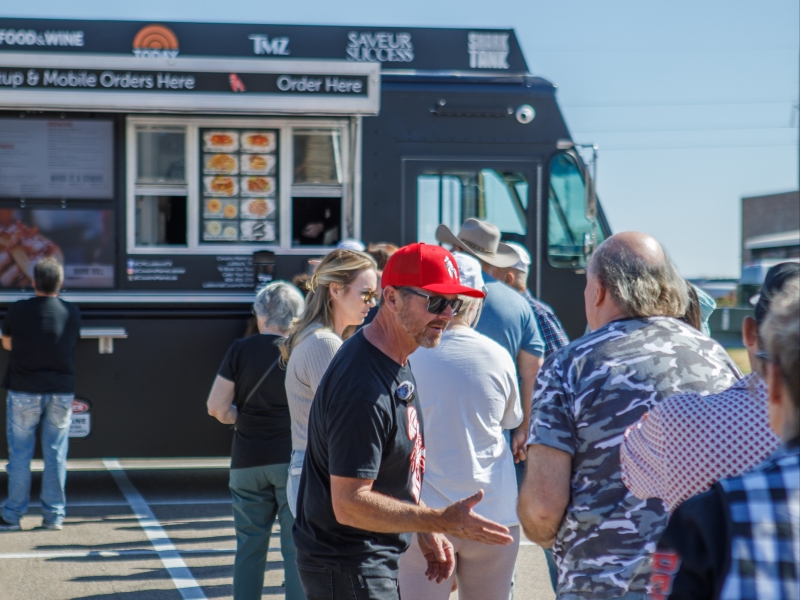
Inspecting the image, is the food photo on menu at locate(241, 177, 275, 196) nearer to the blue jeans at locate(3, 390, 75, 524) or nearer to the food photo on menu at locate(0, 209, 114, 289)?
the food photo on menu at locate(0, 209, 114, 289)

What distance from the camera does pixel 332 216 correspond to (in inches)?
290

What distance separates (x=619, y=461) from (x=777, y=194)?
56.7 meters

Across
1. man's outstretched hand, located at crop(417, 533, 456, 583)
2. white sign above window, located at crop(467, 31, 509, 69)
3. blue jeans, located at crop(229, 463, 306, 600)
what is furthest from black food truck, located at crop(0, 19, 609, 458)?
man's outstretched hand, located at crop(417, 533, 456, 583)

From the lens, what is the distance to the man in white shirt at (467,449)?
3.29m

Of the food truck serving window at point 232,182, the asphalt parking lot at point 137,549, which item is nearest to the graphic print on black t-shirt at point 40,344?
the food truck serving window at point 232,182

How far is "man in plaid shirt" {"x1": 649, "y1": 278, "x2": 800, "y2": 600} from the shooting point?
4.18ft

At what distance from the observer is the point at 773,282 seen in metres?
2.65

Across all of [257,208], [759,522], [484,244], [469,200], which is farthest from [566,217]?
[759,522]

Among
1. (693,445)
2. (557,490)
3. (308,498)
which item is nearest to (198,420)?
(308,498)

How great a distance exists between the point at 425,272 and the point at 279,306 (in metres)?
1.98

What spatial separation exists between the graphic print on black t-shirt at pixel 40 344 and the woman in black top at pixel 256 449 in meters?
2.50

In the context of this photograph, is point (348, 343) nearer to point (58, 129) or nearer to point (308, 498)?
point (308, 498)

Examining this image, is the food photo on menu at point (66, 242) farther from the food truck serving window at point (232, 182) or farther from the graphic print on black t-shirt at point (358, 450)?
the graphic print on black t-shirt at point (358, 450)

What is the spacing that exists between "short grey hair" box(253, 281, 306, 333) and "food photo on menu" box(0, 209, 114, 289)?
3.03 meters
